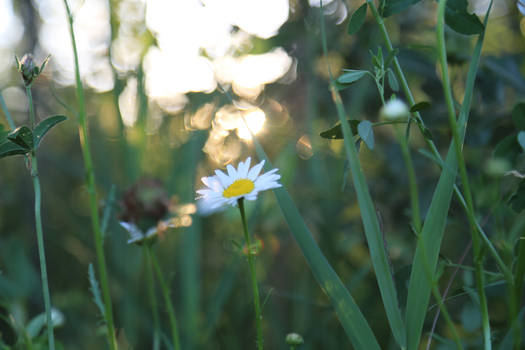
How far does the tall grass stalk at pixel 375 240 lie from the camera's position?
0.40 m

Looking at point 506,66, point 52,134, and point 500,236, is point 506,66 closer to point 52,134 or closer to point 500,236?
point 500,236

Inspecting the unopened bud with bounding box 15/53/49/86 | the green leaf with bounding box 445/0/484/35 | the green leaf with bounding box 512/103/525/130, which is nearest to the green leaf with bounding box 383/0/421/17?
the green leaf with bounding box 445/0/484/35

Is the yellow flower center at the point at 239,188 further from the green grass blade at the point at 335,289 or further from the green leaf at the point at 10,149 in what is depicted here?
the green leaf at the point at 10,149

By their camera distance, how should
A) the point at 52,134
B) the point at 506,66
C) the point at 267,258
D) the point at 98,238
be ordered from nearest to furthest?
the point at 98,238
the point at 506,66
the point at 267,258
the point at 52,134

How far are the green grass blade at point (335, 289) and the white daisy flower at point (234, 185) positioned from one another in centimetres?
3

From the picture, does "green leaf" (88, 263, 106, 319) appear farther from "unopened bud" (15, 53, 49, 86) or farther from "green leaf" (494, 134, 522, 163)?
"green leaf" (494, 134, 522, 163)

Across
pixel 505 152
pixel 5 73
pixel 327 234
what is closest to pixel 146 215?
pixel 505 152

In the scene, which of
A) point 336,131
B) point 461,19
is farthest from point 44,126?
point 461,19

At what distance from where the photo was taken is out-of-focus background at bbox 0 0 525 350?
848 millimetres

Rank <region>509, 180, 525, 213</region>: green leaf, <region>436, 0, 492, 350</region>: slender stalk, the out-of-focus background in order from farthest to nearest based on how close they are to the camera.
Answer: the out-of-focus background → <region>509, 180, 525, 213</region>: green leaf → <region>436, 0, 492, 350</region>: slender stalk

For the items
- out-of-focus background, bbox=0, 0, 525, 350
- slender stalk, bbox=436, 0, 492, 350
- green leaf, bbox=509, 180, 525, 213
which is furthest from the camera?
out-of-focus background, bbox=0, 0, 525, 350

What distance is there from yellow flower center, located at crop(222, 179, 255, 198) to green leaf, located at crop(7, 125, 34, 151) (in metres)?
0.19

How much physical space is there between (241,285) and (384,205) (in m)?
0.43

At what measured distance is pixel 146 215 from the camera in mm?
449
